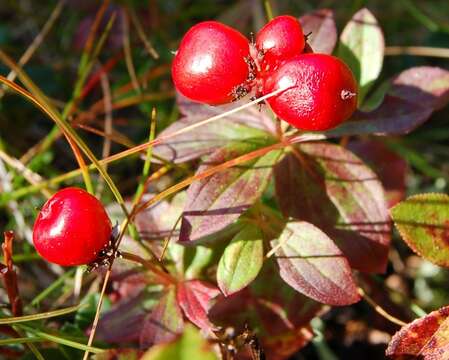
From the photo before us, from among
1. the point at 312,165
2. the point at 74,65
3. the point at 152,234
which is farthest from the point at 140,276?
the point at 74,65

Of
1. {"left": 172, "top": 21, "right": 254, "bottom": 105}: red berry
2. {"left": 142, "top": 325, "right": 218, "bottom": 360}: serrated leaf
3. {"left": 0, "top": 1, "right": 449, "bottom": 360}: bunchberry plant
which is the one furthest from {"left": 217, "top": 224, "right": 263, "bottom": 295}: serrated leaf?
{"left": 142, "top": 325, "right": 218, "bottom": 360}: serrated leaf

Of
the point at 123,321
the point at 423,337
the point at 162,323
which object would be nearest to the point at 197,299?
the point at 162,323

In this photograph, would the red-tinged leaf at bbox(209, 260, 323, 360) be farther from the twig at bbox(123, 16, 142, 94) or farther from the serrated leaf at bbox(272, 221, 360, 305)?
the twig at bbox(123, 16, 142, 94)

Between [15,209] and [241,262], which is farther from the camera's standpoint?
[15,209]

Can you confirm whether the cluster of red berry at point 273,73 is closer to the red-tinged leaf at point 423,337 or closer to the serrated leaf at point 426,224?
the serrated leaf at point 426,224

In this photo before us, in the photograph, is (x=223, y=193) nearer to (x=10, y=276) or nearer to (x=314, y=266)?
(x=314, y=266)

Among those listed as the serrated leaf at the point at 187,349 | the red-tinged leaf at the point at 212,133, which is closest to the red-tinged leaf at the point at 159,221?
the red-tinged leaf at the point at 212,133
